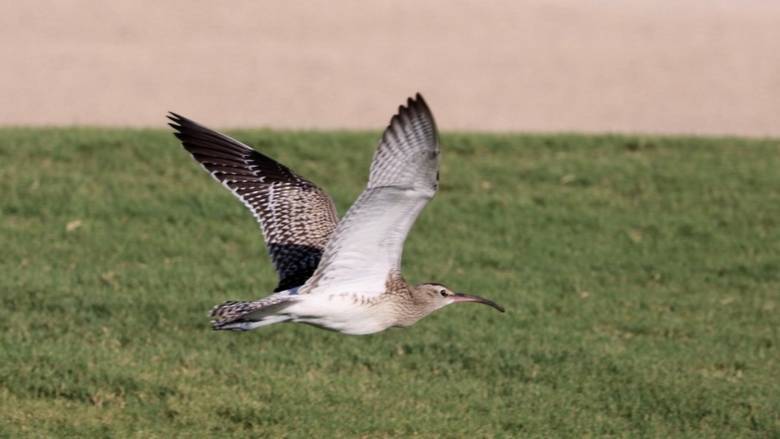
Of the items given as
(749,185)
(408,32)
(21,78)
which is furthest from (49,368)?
(408,32)

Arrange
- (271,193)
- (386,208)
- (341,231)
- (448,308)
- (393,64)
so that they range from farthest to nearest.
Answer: (393,64) → (448,308) → (271,193) → (341,231) → (386,208)

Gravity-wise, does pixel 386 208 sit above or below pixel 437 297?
above

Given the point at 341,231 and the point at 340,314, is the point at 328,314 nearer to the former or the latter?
the point at 340,314

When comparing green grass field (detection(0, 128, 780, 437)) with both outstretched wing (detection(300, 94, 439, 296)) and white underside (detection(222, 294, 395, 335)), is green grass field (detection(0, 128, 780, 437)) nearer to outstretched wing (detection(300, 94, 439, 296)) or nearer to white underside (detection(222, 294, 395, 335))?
white underside (detection(222, 294, 395, 335))

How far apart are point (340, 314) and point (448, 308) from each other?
2.83 meters

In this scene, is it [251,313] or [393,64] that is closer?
[251,313]

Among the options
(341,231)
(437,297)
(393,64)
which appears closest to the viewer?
(341,231)

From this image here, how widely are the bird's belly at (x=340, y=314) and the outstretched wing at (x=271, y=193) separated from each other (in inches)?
29.2

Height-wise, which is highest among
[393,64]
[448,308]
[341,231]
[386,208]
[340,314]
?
[393,64]

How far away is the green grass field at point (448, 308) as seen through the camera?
24.4 ft

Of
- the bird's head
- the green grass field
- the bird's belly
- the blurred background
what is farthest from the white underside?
the blurred background

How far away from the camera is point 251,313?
21.2 feet

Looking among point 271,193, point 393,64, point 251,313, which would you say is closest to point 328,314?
point 251,313

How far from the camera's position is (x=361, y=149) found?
12320mm
